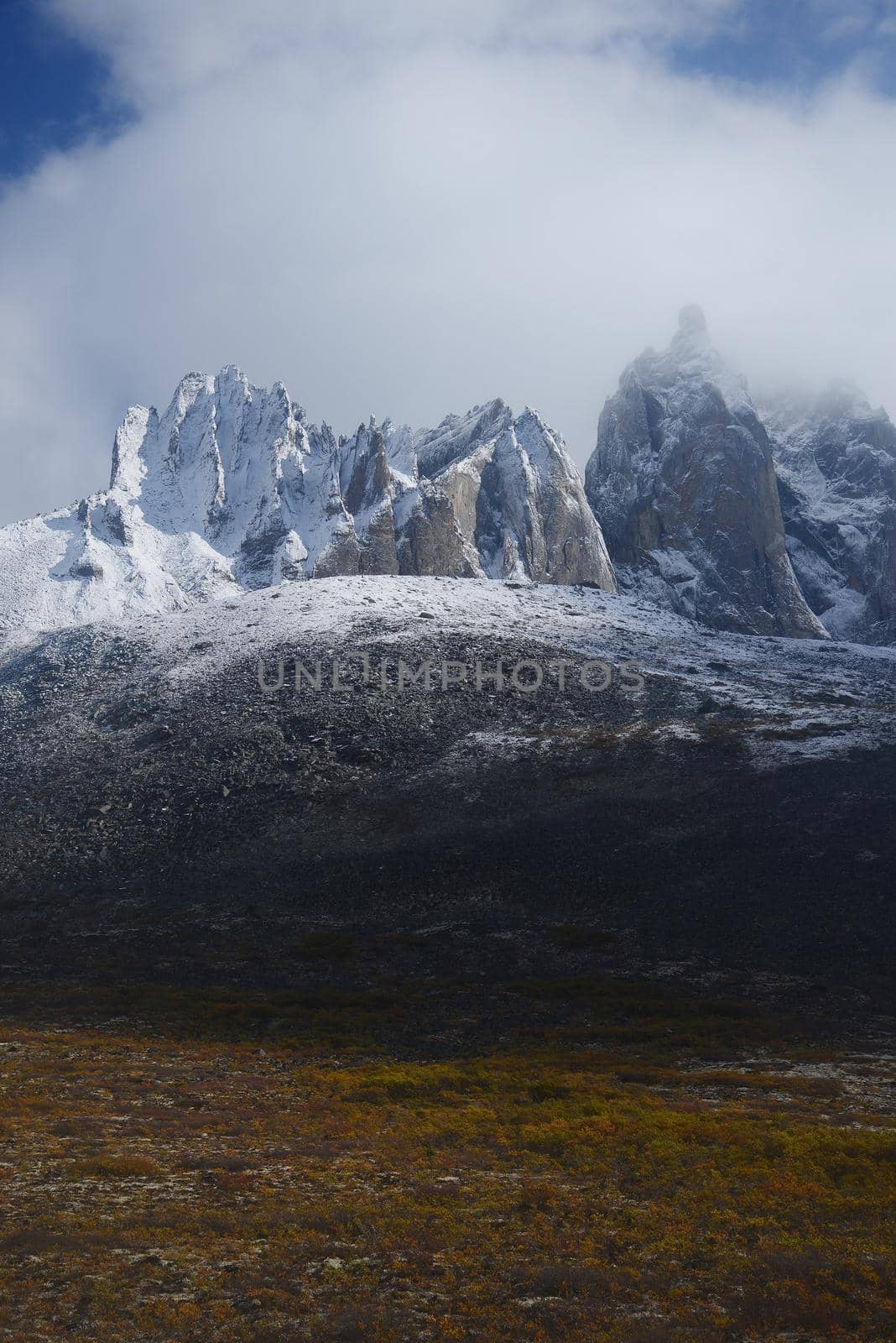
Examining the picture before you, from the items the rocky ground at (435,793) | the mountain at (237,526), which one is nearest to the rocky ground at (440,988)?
the rocky ground at (435,793)

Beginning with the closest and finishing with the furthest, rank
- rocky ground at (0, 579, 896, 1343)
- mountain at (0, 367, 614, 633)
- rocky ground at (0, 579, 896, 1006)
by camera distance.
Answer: rocky ground at (0, 579, 896, 1343) < rocky ground at (0, 579, 896, 1006) < mountain at (0, 367, 614, 633)

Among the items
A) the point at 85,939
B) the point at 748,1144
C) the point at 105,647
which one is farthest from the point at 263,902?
the point at 105,647

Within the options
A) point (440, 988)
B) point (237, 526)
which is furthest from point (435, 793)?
point (237, 526)

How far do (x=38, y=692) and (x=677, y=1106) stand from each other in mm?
81451

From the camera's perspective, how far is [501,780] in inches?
2911

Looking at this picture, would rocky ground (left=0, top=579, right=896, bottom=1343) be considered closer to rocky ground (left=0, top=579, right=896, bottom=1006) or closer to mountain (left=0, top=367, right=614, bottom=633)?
rocky ground (left=0, top=579, right=896, bottom=1006)

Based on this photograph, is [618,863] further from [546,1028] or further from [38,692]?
[38,692]

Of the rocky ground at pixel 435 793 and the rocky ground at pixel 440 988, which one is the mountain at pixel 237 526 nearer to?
the rocky ground at pixel 440 988

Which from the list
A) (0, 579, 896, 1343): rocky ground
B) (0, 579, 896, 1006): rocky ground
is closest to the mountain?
(0, 579, 896, 1343): rocky ground

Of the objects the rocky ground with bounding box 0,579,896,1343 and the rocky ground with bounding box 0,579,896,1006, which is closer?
the rocky ground with bounding box 0,579,896,1343

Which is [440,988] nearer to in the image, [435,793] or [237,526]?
[435,793]

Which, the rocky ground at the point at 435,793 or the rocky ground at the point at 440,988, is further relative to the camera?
the rocky ground at the point at 435,793

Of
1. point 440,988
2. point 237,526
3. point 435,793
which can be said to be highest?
point 237,526

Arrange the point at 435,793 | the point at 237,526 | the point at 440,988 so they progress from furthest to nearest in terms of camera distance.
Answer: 1. the point at 237,526
2. the point at 435,793
3. the point at 440,988
